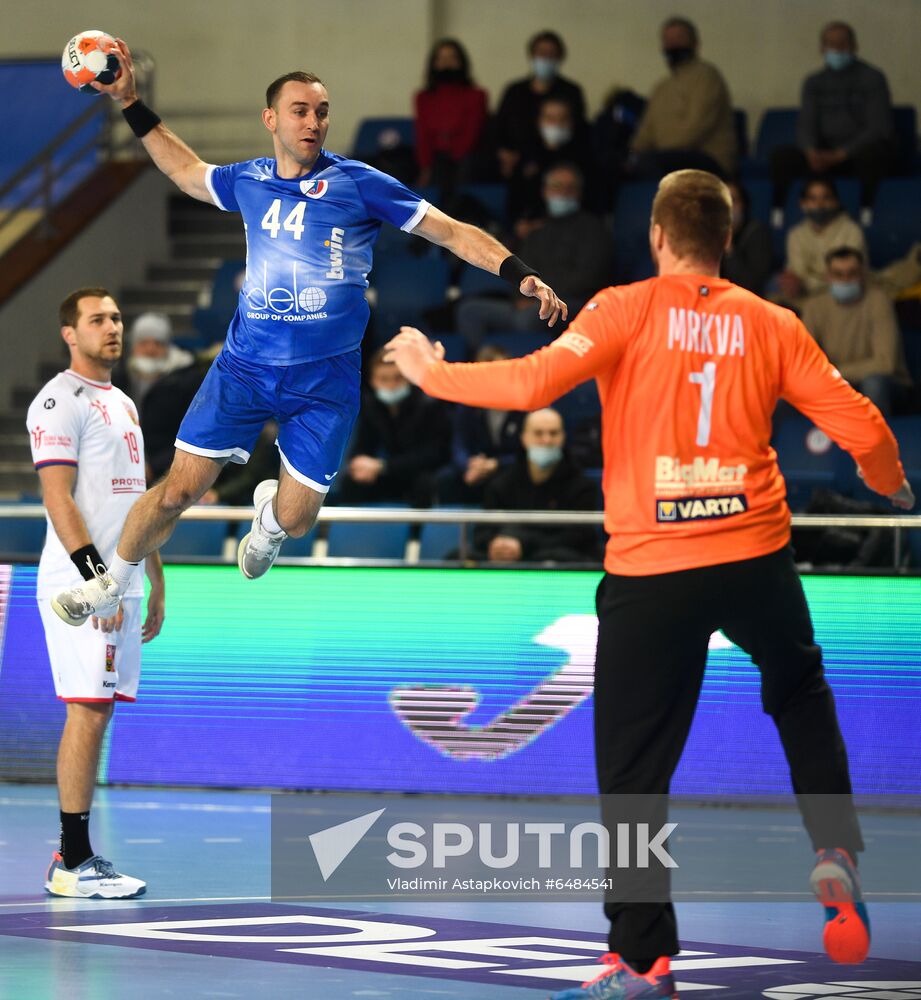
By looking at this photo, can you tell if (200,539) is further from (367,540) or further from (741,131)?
(741,131)

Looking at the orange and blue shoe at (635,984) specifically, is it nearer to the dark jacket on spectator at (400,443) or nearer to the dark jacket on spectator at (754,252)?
the dark jacket on spectator at (400,443)

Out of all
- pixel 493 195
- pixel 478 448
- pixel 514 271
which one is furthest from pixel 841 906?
pixel 493 195

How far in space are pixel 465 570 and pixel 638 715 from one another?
4807mm

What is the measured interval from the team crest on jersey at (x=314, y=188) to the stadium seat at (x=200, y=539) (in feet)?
15.4

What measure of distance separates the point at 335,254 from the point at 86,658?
6.52ft

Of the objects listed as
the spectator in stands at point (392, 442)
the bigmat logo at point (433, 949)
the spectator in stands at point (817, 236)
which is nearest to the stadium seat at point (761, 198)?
the spectator in stands at point (817, 236)

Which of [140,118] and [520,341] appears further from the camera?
[520,341]

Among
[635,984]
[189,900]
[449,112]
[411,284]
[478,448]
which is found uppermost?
[449,112]

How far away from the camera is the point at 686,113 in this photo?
45.2 ft

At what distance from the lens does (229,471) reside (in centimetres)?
1195

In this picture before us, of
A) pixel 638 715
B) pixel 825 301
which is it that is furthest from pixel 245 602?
pixel 638 715

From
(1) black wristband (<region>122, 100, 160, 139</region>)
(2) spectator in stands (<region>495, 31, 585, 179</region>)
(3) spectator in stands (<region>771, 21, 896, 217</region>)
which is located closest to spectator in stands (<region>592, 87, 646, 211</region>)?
(2) spectator in stands (<region>495, 31, 585, 179</region>)

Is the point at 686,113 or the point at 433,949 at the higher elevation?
the point at 686,113

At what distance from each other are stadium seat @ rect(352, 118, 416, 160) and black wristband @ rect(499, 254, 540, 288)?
8.98 m
